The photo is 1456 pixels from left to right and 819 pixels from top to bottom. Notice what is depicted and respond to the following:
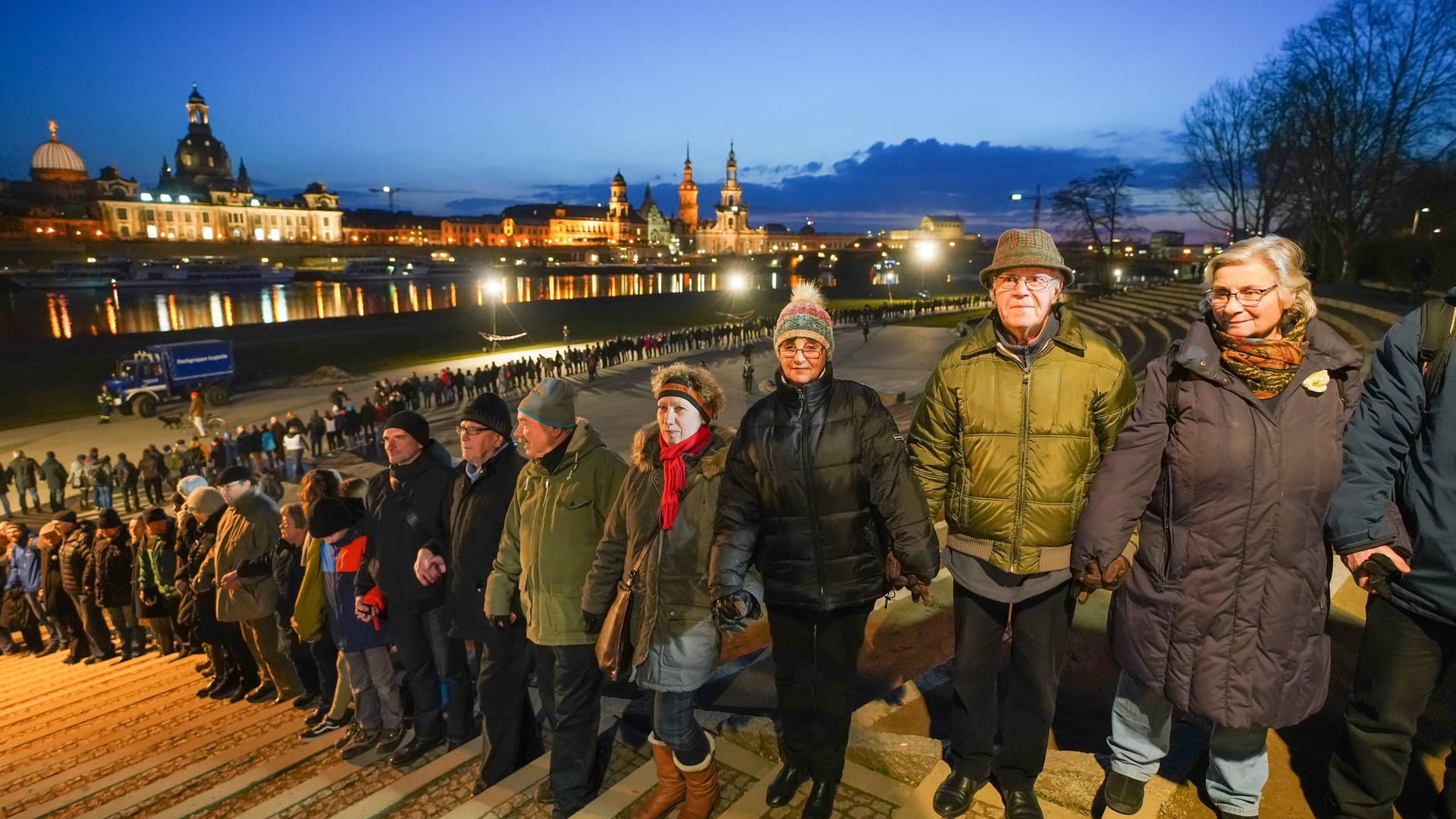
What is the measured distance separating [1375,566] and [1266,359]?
715mm

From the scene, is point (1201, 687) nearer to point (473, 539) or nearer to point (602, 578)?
point (602, 578)

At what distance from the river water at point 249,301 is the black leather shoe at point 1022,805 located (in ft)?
144

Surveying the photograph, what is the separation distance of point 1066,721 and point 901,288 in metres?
88.7

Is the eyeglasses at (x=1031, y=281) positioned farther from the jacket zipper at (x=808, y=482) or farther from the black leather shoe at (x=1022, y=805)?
the black leather shoe at (x=1022, y=805)

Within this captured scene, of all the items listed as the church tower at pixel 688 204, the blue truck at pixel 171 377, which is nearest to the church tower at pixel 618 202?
the church tower at pixel 688 204

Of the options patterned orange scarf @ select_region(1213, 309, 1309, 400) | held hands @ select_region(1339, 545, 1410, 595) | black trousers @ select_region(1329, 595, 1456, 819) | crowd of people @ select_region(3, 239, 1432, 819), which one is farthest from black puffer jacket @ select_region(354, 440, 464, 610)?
black trousers @ select_region(1329, 595, 1456, 819)

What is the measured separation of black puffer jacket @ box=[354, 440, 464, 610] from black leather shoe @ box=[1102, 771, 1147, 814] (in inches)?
122

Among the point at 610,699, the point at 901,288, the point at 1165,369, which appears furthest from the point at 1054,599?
the point at 901,288

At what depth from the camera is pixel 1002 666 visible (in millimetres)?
2838

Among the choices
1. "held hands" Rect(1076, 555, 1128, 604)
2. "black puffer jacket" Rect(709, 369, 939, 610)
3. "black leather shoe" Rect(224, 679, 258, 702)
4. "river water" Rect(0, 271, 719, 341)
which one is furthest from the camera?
"river water" Rect(0, 271, 719, 341)

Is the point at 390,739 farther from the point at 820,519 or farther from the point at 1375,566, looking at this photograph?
the point at 1375,566

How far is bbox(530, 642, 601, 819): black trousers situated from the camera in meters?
3.05

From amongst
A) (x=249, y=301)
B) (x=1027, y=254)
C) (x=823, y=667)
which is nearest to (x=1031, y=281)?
(x=1027, y=254)

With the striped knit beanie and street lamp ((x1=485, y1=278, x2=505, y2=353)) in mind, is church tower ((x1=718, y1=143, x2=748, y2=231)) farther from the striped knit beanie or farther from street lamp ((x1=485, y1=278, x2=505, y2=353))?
the striped knit beanie
